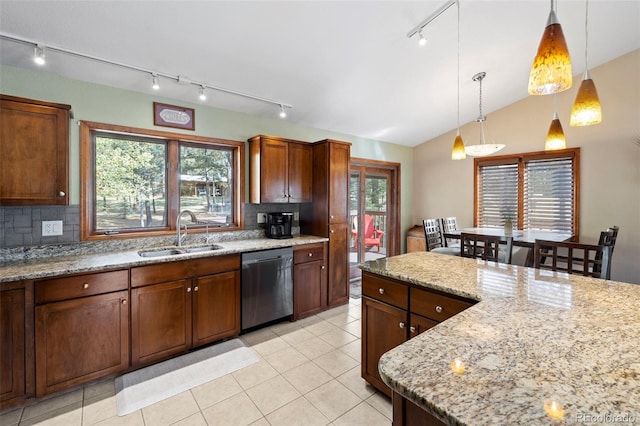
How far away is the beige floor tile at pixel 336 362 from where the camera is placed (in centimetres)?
250

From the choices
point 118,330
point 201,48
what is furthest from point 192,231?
point 201,48

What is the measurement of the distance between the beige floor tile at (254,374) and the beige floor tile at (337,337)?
70cm

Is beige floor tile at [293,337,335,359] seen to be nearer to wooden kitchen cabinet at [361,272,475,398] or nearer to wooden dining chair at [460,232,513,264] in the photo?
wooden kitchen cabinet at [361,272,475,398]

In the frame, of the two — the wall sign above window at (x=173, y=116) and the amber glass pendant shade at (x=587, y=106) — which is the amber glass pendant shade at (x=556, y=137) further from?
the wall sign above window at (x=173, y=116)

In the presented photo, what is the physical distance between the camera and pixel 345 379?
7.79 feet

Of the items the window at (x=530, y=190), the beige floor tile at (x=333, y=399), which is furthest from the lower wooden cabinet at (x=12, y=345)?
the window at (x=530, y=190)

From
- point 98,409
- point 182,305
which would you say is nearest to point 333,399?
point 182,305

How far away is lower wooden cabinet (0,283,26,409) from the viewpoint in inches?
76.0

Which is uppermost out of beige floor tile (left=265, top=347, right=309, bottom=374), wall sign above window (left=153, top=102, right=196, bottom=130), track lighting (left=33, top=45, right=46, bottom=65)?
track lighting (left=33, top=45, right=46, bottom=65)

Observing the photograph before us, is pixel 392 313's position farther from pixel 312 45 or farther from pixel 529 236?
pixel 529 236

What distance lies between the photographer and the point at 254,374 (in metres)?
2.45

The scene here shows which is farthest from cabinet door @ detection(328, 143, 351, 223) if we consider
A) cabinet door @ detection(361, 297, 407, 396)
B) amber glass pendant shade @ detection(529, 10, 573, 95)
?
amber glass pendant shade @ detection(529, 10, 573, 95)

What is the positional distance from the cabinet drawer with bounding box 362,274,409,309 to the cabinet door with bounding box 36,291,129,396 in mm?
1932

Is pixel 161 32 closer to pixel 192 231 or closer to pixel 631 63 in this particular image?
pixel 192 231
